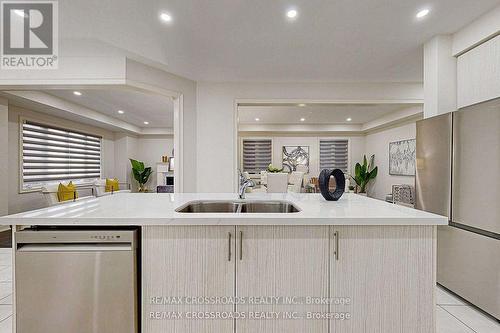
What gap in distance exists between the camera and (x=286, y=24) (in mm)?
2447

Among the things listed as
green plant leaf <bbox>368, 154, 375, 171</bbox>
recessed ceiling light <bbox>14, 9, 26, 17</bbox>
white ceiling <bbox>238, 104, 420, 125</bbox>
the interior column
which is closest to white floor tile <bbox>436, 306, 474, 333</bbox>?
white ceiling <bbox>238, 104, 420, 125</bbox>

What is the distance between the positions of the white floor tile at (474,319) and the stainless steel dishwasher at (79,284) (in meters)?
2.33

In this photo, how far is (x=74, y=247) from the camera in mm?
1285

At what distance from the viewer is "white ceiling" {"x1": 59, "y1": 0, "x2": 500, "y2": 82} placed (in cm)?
218

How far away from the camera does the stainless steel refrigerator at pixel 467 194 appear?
6.24 ft

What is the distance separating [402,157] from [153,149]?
7680mm

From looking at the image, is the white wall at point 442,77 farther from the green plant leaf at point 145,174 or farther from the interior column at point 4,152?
the green plant leaf at point 145,174

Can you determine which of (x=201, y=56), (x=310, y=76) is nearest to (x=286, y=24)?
(x=201, y=56)

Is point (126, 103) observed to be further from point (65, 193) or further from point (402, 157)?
point (402, 157)

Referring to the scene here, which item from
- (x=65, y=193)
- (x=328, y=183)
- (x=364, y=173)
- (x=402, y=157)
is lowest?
(x=65, y=193)

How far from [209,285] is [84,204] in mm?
1023

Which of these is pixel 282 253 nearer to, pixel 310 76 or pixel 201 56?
pixel 201 56

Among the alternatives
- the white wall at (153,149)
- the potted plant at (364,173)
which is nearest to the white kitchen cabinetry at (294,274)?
the potted plant at (364,173)

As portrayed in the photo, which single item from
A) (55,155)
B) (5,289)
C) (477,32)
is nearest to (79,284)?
(5,289)
